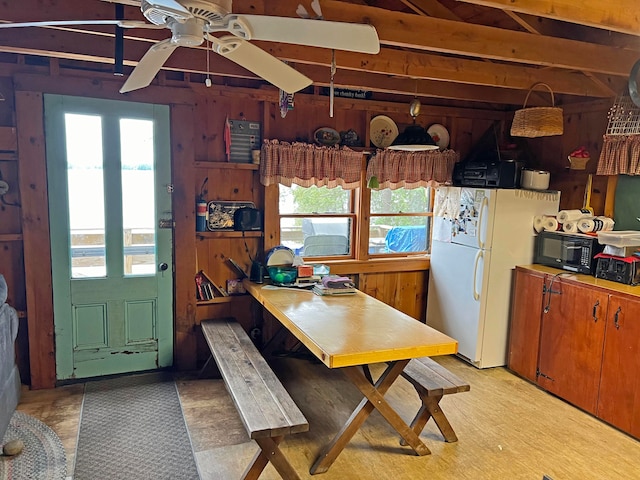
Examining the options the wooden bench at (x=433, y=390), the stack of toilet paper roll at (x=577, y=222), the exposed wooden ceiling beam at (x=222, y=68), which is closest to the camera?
the wooden bench at (x=433, y=390)

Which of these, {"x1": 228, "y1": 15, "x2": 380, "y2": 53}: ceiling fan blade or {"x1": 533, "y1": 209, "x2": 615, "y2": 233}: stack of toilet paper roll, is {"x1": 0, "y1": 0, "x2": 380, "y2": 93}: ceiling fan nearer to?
{"x1": 228, "y1": 15, "x2": 380, "y2": 53}: ceiling fan blade

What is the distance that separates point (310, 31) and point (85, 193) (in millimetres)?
2589

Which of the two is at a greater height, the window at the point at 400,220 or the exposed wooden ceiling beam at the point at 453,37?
the exposed wooden ceiling beam at the point at 453,37

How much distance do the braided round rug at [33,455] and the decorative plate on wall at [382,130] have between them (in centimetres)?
339

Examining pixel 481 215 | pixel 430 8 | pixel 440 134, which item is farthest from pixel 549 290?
pixel 430 8

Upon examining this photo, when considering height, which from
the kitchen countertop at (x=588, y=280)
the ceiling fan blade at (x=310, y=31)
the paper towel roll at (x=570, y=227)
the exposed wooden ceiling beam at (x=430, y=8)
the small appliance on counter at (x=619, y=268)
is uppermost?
the exposed wooden ceiling beam at (x=430, y=8)

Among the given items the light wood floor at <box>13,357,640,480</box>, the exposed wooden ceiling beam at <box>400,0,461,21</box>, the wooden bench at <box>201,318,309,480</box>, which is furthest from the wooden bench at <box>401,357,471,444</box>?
the exposed wooden ceiling beam at <box>400,0,461,21</box>

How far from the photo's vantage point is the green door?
11.7ft

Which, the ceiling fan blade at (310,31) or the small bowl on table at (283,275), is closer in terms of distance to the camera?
the ceiling fan blade at (310,31)

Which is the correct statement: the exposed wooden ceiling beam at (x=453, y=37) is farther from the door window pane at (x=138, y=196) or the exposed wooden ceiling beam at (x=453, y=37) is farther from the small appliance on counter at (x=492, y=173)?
the door window pane at (x=138, y=196)

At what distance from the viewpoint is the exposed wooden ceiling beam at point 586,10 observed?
2.12m

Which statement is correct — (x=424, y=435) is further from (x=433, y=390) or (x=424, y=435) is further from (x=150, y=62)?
(x=150, y=62)

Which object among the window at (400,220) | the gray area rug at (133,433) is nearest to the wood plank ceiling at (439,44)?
the window at (400,220)

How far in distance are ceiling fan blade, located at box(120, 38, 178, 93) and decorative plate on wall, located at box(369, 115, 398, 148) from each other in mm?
2534
